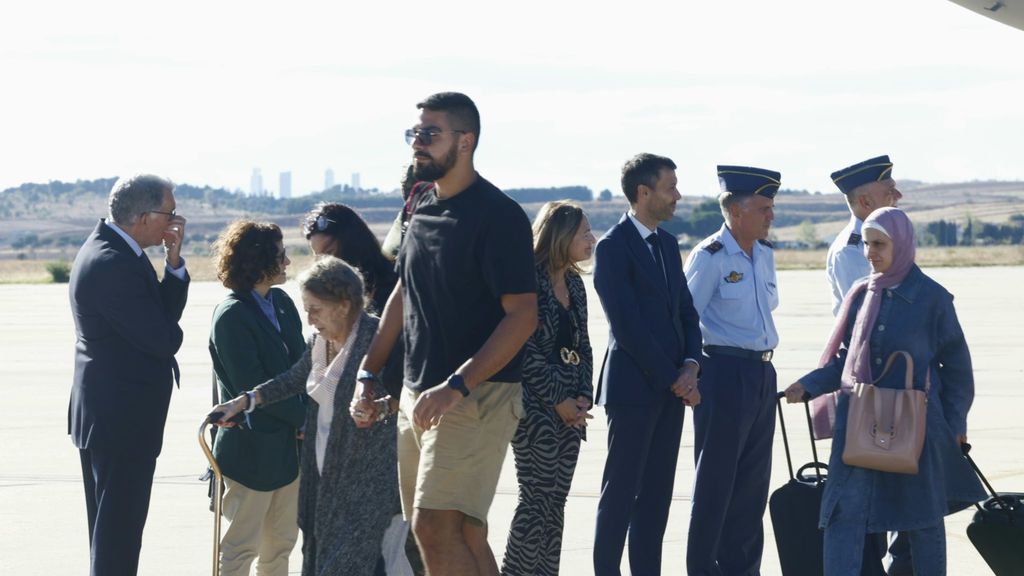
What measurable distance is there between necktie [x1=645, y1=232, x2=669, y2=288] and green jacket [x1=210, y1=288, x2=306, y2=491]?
169cm

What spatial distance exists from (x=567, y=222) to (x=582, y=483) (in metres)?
3.40

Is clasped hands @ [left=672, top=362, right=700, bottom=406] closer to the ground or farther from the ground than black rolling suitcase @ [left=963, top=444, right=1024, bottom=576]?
farther from the ground

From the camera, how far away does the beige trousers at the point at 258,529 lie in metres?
5.98

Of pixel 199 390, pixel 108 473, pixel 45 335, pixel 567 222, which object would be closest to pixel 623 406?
pixel 567 222

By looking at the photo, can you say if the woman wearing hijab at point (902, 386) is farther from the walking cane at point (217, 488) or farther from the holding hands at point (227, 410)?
the walking cane at point (217, 488)

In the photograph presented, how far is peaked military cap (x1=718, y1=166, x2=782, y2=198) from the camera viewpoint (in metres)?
7.05

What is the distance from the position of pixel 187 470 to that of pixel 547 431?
15.7 feet

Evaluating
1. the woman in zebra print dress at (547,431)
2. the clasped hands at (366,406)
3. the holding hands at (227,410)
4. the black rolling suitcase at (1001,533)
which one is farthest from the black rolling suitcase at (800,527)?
the holding hands at (227,410)

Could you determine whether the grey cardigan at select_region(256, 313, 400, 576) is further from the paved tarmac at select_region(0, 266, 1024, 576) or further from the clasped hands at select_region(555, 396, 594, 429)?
the paved tarmac at select_region(0, 266, 1024, 576)

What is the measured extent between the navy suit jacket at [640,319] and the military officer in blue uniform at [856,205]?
42.1 inches

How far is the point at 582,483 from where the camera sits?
9602 mm

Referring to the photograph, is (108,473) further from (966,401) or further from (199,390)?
(199,390)

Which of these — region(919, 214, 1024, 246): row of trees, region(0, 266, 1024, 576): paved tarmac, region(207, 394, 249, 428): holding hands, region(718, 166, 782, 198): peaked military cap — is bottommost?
region(919, 214, 1024, 246): row of trees

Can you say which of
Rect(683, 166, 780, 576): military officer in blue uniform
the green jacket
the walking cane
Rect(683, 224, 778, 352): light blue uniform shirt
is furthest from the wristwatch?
Rect(683, 224, 778, 352): light blue uniform shirt
